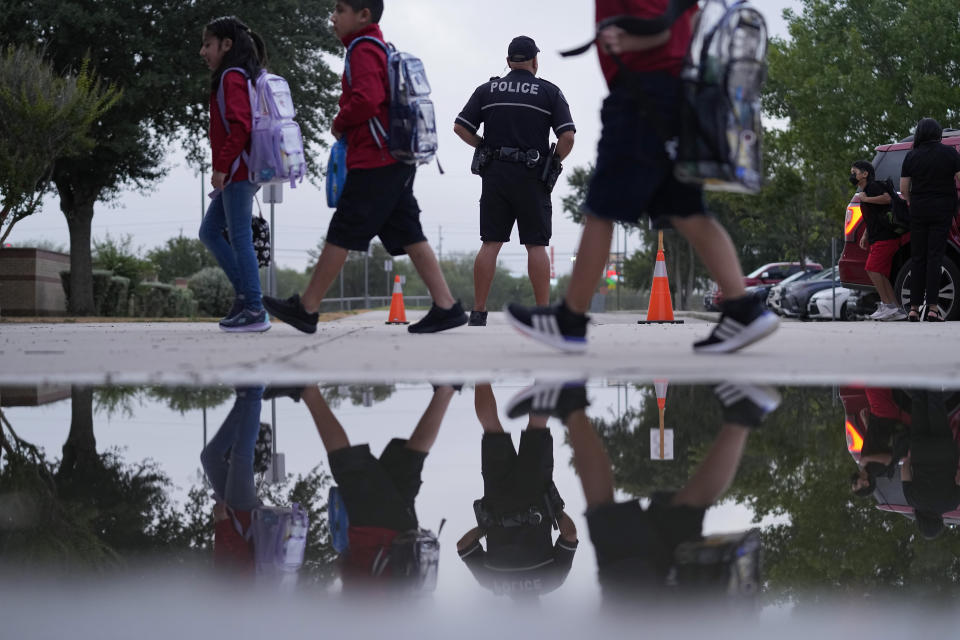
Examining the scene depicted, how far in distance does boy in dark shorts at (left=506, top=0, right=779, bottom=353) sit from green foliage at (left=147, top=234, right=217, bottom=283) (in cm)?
7578

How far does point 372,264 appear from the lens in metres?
101

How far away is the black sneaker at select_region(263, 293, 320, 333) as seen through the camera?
23.1 ft

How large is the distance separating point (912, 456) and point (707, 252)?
7.96ft

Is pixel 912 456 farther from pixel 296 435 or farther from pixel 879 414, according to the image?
pixel 296 435

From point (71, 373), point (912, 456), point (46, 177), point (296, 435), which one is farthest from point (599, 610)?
point (46, 177)

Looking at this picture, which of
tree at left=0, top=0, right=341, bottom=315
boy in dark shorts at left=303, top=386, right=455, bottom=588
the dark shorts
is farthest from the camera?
tree at left=0, top=0, right=341, bottom=315

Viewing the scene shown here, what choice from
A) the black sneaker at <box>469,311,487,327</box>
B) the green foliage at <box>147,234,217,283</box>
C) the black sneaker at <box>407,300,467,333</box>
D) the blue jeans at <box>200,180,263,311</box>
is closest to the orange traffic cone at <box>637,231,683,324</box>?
the black sneaker at <box>469,311,487,327</box>

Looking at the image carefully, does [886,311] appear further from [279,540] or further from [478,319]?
[279,540]

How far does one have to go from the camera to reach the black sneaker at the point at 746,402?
2.98m

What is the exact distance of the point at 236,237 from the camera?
794 centimetres

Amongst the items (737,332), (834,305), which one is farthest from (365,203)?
(834,305)

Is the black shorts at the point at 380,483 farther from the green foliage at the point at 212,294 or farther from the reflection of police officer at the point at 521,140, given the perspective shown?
the green foliage at the point at 212,294

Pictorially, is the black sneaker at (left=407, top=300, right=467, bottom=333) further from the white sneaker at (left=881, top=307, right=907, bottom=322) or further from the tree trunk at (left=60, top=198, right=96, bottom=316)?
the tree trunk at (left=60, top=198, right=96, bottom=316)

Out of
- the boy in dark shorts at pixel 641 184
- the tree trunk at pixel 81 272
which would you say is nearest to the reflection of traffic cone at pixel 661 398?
the boy in dark shorts at pixel 641 184
